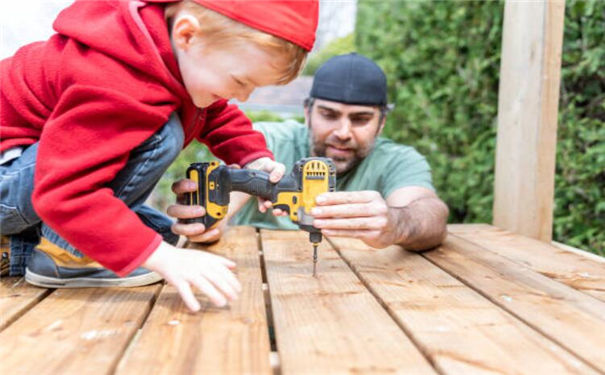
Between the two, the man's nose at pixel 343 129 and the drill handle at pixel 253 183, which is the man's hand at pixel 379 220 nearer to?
the drill handle at pixel 253 183

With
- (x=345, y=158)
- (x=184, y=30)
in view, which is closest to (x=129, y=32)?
(x=184, y=30)

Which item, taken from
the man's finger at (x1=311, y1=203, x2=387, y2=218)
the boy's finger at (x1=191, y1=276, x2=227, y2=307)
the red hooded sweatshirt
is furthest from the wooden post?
the boy's finger at (x1=191, y1=276, x2=227, y2=307)

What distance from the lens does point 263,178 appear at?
1.66m

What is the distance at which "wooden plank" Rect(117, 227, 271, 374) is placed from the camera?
3.24ft

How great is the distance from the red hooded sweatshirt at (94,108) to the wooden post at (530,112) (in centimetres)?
160

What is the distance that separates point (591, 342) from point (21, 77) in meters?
1.50

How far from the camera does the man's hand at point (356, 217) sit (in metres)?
1.56

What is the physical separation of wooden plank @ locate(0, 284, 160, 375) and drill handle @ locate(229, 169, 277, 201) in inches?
15.9

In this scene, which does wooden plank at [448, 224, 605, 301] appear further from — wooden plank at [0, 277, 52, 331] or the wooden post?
wooden plank at [0, 277, 52, 331]

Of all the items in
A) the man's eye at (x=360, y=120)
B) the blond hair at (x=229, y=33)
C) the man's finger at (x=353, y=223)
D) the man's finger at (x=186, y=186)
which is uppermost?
the blond hair at (x=229, y=33)

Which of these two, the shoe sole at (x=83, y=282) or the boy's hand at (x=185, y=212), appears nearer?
the shoe sole at (x=83, y=282)

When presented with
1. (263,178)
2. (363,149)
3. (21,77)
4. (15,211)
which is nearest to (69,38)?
(21,77)

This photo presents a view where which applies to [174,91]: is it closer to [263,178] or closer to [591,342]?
[263,178]

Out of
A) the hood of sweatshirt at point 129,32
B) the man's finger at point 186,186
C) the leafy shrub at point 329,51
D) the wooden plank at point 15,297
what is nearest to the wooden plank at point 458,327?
the man's finger at point 186,186
